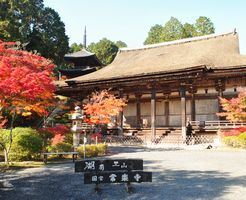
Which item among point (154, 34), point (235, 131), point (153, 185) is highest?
point (154, 34)

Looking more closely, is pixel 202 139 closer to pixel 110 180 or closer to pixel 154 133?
pixel 154 133

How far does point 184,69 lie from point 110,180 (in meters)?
14.8

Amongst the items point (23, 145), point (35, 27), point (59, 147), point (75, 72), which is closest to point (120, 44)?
point (35, 27)

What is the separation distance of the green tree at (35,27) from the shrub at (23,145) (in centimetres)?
2332

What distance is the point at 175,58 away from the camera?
27406 mm

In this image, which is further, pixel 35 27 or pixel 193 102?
pixel 35 27

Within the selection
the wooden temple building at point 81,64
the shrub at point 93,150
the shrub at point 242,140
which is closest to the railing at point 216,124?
the shrub at point 242,140

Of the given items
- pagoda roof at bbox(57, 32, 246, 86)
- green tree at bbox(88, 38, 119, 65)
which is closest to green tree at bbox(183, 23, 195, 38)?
green tree at bbox(88, 38, 119, 65)

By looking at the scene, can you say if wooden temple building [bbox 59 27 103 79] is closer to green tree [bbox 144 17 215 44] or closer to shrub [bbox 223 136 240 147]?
green tree [bbox 144 17 215 44]

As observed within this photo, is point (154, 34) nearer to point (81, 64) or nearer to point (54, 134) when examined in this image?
point (81, 64)

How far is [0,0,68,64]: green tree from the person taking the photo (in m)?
37.4

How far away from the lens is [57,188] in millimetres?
8602

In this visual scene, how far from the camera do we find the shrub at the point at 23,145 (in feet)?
44.2

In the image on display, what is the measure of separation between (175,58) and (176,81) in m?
4.68
